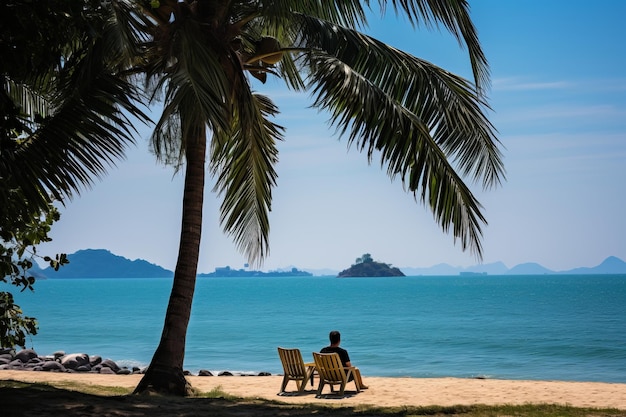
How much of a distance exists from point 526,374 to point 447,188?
2219cm

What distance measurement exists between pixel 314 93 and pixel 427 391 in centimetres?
602

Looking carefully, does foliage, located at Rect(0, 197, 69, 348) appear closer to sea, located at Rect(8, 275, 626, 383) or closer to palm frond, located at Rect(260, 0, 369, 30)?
palm frond, located at Rect(260, 0, 369, 30)

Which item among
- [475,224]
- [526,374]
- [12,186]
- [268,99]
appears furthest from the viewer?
[526,374]

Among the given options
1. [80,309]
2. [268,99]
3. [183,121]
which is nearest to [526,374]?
[268,99]

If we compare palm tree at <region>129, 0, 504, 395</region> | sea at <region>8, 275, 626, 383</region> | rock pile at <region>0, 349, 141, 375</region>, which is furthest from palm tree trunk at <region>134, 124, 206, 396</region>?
rock pile at <region>0, 349, 141, 375</region>

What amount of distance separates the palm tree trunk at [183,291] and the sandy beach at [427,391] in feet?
6.36

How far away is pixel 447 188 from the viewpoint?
1021 centimetres

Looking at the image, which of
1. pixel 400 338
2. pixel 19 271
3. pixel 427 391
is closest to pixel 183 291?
pixel 19 271

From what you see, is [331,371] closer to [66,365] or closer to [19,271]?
A: [19,271]

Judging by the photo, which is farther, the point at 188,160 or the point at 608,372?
the point at 608,372

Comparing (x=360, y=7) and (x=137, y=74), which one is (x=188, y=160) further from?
(x=360, y=7)

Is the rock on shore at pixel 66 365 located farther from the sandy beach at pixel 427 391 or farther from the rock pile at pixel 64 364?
the sandy beach at pixel 427 391

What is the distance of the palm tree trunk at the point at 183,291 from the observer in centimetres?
1109

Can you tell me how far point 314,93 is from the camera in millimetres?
11453
